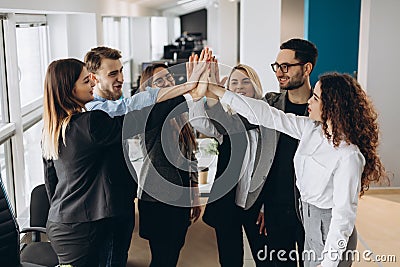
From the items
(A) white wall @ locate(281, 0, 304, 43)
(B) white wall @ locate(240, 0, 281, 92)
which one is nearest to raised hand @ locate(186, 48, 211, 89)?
(B) white wall @ locate(240, 0, 281, 92)

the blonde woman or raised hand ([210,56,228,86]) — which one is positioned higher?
raised hand ([210,56,228,86])

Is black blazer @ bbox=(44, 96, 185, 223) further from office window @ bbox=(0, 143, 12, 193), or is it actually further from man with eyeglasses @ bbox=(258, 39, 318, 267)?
office window @ bbox=(0, 143, 12, 193)

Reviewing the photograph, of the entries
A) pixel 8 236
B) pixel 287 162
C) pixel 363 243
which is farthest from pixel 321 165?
pixel 363 243

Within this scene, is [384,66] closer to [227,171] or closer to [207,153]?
[207,153]

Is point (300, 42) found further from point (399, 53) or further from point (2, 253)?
point (399, 53)

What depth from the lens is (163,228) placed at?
3.07m

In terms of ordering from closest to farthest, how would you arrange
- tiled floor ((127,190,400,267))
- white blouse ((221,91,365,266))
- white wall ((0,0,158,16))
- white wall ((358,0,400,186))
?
white blouse ((221,91,365,266))
white wall ((0,0,158,16))
tiled floor ((127,190,400,267))
white wall ((358,0,400,186))

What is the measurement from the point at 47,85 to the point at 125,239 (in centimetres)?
100

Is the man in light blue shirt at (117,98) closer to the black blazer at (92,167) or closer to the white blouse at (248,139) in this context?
the black blazer at (92,167)

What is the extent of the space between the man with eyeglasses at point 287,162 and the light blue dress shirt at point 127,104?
670 millimetres

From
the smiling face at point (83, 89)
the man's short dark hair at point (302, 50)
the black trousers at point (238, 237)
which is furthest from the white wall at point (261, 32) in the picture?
the smiling face at point (83, 89)

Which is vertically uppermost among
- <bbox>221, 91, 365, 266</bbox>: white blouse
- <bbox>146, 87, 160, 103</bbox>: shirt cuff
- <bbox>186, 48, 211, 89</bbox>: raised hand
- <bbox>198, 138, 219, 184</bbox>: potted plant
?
<bbox>186, 48, 211, 89</bbox>: raised hand

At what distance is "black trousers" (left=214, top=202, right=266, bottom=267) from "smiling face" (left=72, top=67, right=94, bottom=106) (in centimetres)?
103

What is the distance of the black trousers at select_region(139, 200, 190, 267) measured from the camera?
3035 millimetres
